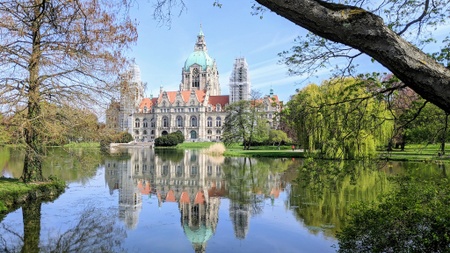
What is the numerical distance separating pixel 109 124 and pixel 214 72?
92.6 meters

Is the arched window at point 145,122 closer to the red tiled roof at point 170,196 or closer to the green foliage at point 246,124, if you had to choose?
the green foliage at point 246,124

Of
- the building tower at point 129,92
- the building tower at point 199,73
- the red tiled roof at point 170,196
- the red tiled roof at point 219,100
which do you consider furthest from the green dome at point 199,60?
the building tower at point 129,92

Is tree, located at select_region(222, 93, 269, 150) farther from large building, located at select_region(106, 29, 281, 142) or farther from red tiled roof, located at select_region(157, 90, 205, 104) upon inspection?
red tiled roof, located at select_region(157, 90, 205, 104)

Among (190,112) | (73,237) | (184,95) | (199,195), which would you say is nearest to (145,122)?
(184,95)

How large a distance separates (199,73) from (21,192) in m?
90.8

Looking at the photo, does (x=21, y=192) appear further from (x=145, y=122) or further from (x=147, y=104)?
(x=147, y=104)

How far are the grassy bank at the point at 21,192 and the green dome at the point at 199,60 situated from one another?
295 ft

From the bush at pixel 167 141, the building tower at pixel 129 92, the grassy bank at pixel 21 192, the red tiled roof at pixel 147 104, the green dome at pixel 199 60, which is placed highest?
the green dome at pixel 199 60

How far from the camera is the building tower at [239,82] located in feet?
301

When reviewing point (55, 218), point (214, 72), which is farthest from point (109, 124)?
point (214, 72)

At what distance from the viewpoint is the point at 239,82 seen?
92.6 m

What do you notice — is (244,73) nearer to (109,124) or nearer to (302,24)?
(109,124)

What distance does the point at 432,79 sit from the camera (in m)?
2.57

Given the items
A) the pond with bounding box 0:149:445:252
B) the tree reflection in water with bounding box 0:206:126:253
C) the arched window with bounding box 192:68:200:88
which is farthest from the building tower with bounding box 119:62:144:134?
the arched window with bounding box 192:68:200:88
